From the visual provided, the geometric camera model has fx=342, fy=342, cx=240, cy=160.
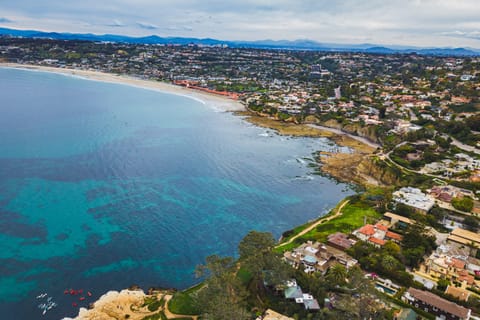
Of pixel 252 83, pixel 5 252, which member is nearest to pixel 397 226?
pixel 5 252

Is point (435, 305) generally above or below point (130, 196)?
above

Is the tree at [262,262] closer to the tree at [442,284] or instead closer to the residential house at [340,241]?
the residential house at [340,241]

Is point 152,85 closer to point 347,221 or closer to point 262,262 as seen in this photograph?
point 347,221

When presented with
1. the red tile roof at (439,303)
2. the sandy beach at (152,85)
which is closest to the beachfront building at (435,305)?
the red tile roof at (439,303)

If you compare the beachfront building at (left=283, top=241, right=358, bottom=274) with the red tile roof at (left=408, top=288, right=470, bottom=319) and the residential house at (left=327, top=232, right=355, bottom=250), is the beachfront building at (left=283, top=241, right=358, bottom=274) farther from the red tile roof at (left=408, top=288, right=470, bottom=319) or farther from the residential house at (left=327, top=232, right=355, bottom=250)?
the red tile roof at (left=408, top=288, right=470, bottom=319)

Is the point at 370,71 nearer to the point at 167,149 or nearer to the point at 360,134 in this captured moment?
the point at 360,134

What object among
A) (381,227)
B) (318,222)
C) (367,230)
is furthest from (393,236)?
(318,222)
